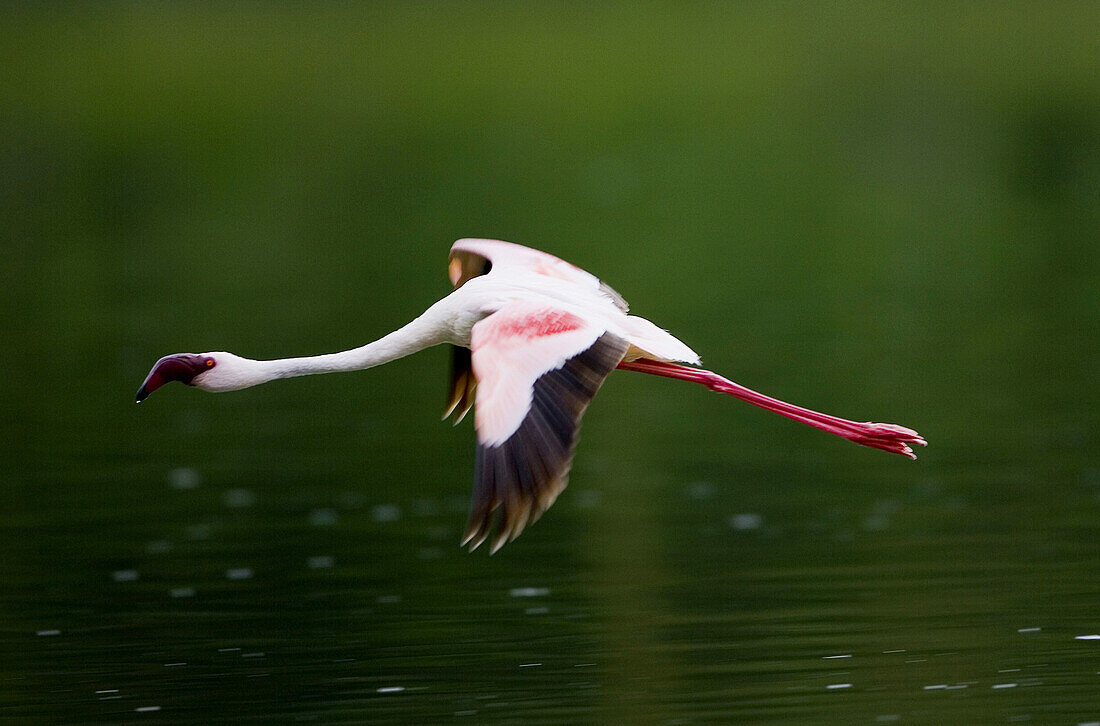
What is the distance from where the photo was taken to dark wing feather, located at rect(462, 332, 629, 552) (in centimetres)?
912

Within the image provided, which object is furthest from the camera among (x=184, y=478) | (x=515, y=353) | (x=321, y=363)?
(x=184, y=478)

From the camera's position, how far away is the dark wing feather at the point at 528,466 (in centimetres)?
912

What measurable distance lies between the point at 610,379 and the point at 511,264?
869cm

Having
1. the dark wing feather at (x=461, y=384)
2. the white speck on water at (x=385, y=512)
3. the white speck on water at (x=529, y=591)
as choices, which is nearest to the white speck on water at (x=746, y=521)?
the white speck on water at (x=529, y=591)

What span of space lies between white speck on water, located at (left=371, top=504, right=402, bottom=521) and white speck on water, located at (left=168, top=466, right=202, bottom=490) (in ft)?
6.44

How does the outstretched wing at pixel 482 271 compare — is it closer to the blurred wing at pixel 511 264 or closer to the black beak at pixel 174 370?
the blurred wing at pixel 511 264

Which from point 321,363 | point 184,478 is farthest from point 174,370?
point 184,478

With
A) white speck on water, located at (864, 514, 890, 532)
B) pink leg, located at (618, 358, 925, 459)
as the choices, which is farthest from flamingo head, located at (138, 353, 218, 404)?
white speck on water, located at (864, 514, 890, 532)

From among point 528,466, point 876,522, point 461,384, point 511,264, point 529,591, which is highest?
point 511,264

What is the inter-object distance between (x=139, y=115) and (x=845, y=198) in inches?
632

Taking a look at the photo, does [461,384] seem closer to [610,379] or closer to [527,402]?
[527,402]

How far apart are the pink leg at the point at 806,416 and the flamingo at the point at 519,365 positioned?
0.03 ft

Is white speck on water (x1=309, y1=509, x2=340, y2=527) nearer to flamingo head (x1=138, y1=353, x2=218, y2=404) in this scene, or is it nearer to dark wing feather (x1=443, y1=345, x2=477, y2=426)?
dark wing feather (x1=443, y1=345, x2=477, y2=426)

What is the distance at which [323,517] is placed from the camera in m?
16.0
